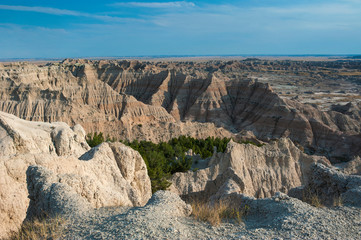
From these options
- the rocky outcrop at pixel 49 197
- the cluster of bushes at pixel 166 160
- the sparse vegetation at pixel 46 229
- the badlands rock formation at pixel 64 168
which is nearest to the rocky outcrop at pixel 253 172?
the cluster of bushes at pixel 166 160

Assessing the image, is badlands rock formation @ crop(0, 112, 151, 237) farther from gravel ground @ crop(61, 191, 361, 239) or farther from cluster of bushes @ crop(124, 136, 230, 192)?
cluster of bushes @ crop(124, 136, 230, 192)

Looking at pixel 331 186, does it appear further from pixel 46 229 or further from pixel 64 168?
pixel 64 168

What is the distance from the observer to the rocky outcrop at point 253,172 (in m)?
20.2

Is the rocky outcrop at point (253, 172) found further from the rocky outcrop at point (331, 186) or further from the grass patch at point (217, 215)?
the grass patch at point (217, 215)

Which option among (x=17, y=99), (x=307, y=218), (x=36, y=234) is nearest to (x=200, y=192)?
(x=307, y=218)

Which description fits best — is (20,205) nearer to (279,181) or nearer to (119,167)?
(119,167)

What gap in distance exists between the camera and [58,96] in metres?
42.0

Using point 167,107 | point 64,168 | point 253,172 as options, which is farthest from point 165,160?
point 167,107

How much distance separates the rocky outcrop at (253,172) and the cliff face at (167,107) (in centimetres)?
1904

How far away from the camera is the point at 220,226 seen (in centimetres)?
771

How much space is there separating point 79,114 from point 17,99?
10930mm

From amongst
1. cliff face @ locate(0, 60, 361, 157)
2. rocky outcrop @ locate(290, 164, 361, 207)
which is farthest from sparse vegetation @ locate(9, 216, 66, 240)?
cliff face @ locate(0, 60, 361, 157)

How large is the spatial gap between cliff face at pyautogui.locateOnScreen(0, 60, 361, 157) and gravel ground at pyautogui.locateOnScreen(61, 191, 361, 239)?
105 feet

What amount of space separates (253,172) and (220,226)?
613 inches
